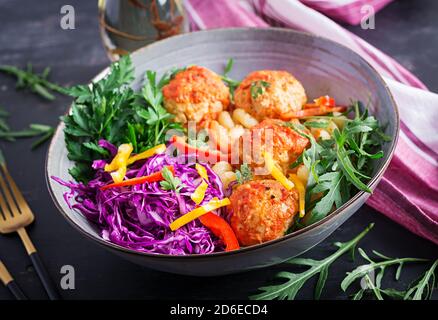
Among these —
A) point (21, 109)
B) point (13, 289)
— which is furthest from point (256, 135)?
point (21, 109)

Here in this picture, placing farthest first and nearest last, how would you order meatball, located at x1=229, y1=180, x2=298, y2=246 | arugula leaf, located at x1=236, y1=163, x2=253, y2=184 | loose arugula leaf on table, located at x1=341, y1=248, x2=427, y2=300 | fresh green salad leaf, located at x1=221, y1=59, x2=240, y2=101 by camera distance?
fresh green salad leaf, located at x1=221, y1=59, x2=240, y2=101 → arugula leaf, located at x1=236, y1=163, x2=253, y2=184 → loose arugula leaf on table, located at x1=341, y1=248, x2=427, y2=300 → meatball, located at x1=229, y1=180, x2=298, y2=246

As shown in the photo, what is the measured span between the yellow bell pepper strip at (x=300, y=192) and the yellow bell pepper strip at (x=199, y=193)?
38cm

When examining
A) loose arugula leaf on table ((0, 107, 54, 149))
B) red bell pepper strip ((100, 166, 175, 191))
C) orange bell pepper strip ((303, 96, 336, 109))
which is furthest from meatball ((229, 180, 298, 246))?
loose arugula leaf on table ((0, 107, 54, 149))

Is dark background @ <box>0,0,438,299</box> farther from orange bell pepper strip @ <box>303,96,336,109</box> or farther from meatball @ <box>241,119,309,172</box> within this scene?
orange bell pepper strip @ <box>303,96,336,109</box>

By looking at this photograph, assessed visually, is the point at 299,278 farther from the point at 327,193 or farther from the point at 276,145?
the point at 276,145

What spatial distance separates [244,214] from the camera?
7.69ft

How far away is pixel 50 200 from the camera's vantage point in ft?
10.1

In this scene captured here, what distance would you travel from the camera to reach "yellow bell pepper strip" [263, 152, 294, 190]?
2.40 meters

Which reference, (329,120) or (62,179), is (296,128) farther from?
(62,179)

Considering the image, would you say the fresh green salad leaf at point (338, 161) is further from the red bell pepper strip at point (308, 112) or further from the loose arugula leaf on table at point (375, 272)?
the loose arugula leaf on table at point (375, 272)

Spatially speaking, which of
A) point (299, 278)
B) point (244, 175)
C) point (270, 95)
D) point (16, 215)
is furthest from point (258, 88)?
point (16, 215)

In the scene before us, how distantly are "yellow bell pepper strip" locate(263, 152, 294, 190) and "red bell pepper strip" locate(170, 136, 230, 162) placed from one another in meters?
0.25

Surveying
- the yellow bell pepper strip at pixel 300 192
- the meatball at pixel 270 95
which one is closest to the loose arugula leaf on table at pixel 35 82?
the meatball at pixel 270 95

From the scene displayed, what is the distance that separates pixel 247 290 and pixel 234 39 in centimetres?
142
